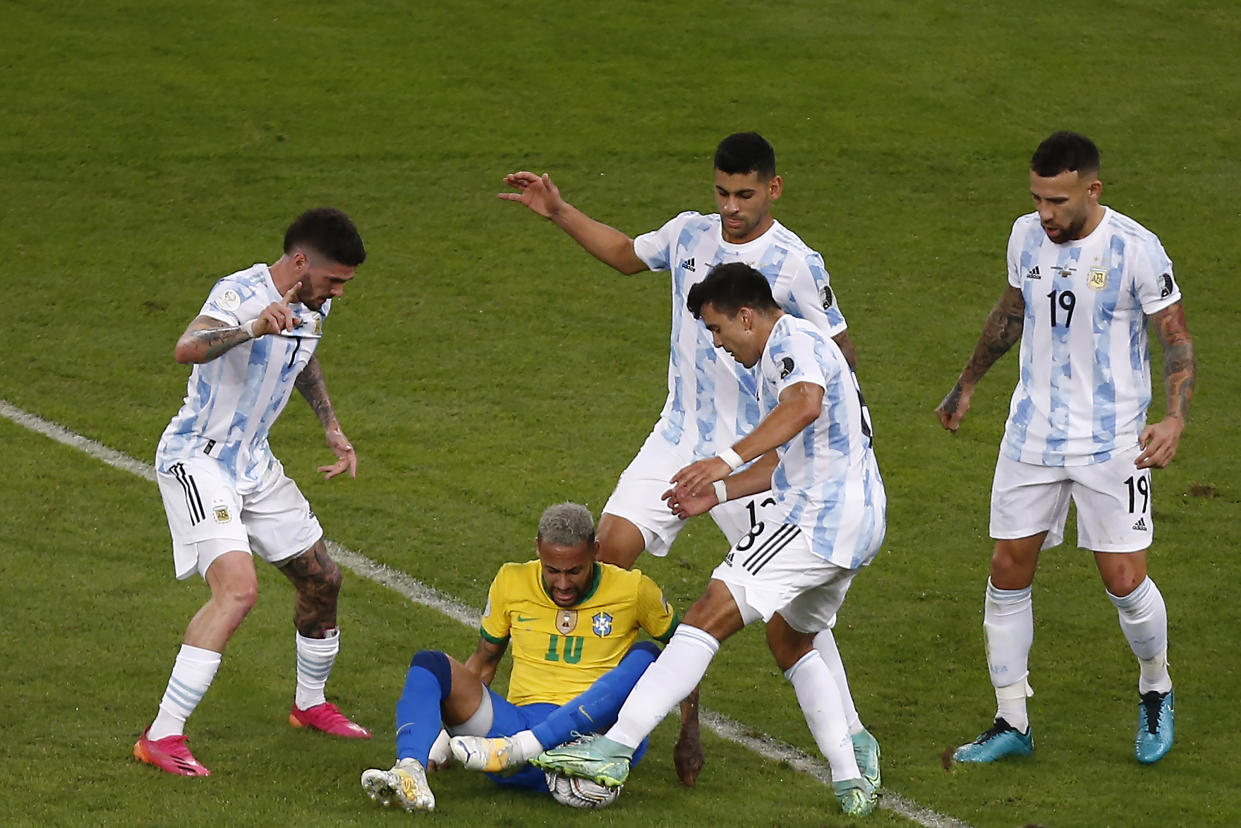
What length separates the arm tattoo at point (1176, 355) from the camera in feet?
21.6

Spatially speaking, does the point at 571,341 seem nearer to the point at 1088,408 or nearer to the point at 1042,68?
the point at 1088,408

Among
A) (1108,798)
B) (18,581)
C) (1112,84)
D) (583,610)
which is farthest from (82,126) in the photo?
(1108,798)

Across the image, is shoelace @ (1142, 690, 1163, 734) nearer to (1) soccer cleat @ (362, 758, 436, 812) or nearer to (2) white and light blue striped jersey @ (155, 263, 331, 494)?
(1) soccer cleat @ (362, 758, 436, 812)

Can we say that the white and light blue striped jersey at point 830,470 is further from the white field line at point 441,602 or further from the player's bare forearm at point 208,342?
the player's bare forearm at point 208,342

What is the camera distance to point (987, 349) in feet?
23.4

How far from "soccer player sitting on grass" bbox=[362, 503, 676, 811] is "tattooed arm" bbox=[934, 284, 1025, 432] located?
1658 millimetres

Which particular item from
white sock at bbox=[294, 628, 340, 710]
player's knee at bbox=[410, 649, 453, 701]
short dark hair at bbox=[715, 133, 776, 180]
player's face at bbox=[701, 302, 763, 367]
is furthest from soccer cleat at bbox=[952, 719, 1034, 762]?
white sock at bbox=[294, 628, 340, 710]

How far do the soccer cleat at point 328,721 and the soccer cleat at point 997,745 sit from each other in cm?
244

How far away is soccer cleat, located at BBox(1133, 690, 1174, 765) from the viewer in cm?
675

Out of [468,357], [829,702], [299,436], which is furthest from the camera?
[468,357]

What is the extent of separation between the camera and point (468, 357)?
12680mm

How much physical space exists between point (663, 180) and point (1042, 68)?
5279 millimetres

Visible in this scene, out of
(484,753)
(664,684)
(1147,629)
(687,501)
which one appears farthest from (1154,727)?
(484,753)

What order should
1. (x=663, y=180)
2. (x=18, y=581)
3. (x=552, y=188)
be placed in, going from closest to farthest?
(x=552, y=188), (x=18, y=581), (x=663, y=180)
